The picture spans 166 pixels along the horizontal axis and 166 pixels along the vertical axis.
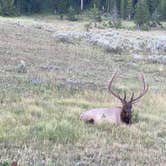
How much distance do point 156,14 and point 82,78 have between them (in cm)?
4528

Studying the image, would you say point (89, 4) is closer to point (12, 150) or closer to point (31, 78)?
point (31, 78)

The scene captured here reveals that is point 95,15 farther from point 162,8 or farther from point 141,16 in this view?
point 162,8

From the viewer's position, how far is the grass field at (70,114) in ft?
29.3

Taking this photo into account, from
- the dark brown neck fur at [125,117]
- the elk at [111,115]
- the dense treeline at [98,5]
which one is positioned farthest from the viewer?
the dense treeline at [98,5]

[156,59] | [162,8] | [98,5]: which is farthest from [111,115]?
[98,5]

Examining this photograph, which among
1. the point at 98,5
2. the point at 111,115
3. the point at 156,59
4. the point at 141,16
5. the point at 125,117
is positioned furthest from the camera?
the point at 98,5

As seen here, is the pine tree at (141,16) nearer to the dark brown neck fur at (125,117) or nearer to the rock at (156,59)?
the rock at (156,59)

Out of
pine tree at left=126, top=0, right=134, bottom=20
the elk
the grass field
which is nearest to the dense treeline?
pine tree at left=126, top=0, right=134, bottom=20

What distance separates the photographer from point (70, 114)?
12078 millimetres

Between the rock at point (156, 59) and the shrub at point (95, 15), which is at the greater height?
the rock at point (156, 59)

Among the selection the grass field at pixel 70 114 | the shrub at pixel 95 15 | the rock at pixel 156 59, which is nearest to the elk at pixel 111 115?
the grass field at pixel 70 114

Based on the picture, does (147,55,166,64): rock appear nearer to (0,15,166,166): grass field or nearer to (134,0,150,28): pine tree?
(0,15,166,166): grass field

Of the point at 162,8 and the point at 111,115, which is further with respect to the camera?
the point at 162,8

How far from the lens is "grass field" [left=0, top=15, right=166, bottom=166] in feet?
29.3
